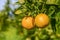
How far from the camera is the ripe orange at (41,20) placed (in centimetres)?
239

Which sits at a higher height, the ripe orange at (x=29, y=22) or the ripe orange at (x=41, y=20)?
the ripe orange at (x=41, y=20)

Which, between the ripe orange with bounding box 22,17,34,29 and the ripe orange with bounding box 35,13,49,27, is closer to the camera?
the ripe orange with bounding box 35,13,49,27

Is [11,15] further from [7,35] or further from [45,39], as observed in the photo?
[7,35]

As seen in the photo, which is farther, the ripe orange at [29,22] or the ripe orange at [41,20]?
the ripe orange at [29,22]

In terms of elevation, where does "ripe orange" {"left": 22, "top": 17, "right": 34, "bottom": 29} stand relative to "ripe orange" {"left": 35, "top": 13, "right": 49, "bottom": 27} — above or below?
below

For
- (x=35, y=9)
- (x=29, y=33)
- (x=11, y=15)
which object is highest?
(x=35, y=9)

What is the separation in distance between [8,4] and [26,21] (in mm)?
1420

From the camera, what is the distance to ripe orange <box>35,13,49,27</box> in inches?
94.2

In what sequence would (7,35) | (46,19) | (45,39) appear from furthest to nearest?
(7,35)
(45,39)
(46,19)

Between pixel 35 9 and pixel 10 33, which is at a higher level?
pixel 35 9

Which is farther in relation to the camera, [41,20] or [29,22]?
[29,22]

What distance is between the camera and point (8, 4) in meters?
3.92

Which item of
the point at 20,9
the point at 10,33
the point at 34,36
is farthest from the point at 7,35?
the point at 20,9

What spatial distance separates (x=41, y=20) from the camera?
241 centimetres
